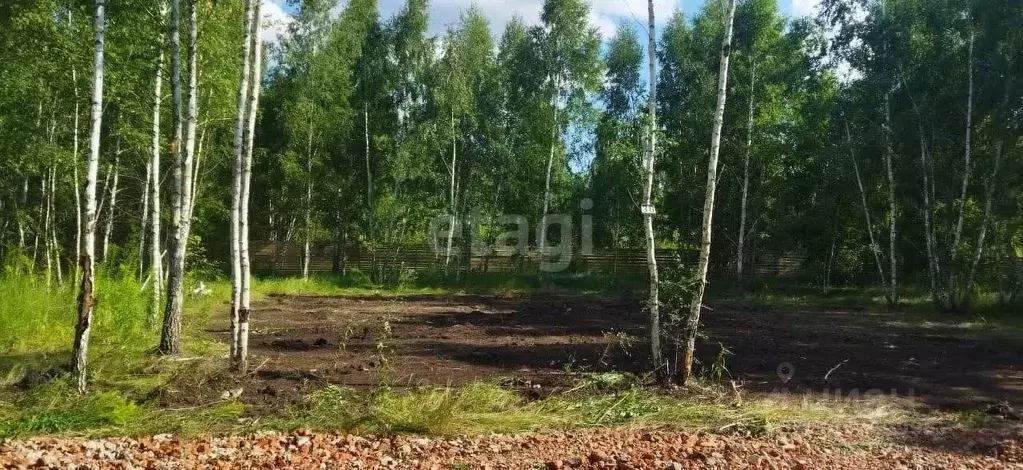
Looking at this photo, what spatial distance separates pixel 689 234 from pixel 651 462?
22.0 metres

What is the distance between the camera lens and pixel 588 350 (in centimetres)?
1091

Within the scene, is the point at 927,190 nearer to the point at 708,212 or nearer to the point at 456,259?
the point at 708,212

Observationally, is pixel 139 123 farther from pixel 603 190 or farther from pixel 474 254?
pixel 603 190

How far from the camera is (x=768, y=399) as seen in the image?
7.62 meters

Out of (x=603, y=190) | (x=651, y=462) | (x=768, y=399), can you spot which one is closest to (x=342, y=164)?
(x=603, y=190)

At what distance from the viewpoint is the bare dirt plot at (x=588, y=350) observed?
8367 millimetres

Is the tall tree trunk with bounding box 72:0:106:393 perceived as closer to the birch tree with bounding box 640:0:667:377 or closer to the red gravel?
the red gravel

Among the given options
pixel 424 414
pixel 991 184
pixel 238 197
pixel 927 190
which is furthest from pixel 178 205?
pixel 927 190
